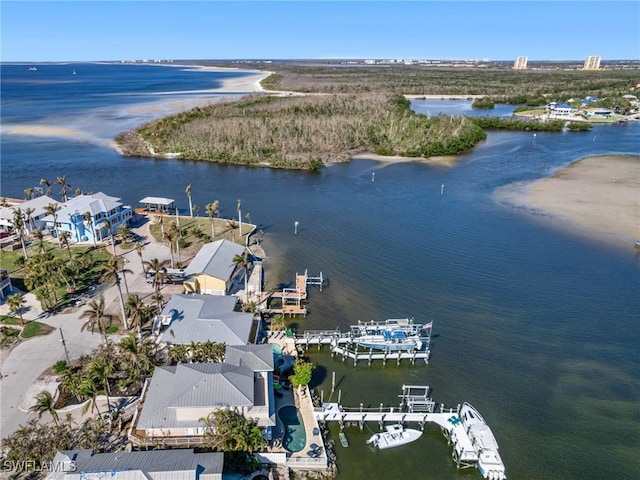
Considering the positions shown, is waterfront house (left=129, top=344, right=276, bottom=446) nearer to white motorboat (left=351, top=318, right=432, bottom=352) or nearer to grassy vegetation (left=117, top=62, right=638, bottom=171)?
white motorboat (left=351, top=318, right=432, bottom=352)

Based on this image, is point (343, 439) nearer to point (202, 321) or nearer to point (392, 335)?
point (392, 335)

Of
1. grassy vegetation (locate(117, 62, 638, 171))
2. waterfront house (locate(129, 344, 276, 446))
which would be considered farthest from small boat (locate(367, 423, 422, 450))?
grassy vegetation (locate(117, 62, 638, 171))

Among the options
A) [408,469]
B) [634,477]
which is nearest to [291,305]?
[408,469]

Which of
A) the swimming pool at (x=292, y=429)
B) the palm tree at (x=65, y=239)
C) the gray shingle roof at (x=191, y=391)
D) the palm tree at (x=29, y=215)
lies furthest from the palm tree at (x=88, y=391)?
the palm tree at (x=29, y=215)

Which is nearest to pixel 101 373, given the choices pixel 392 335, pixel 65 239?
pixel 392 335

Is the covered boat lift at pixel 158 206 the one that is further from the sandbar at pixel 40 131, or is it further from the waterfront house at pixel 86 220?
the sandbar at pixel 40 131

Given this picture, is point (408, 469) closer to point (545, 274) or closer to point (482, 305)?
point (482, 305)
